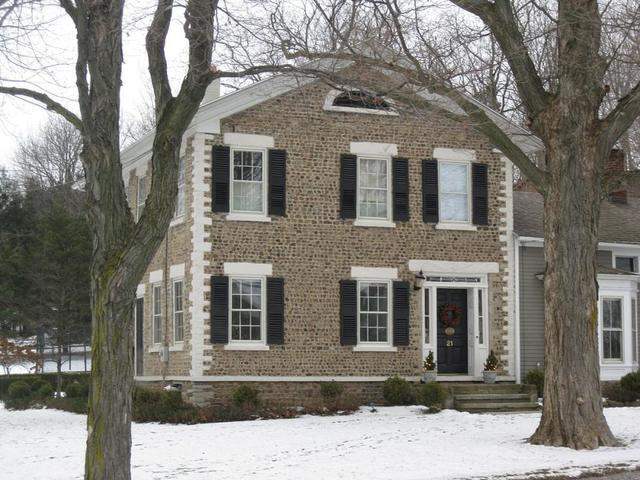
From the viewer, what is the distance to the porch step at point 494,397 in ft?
70.3

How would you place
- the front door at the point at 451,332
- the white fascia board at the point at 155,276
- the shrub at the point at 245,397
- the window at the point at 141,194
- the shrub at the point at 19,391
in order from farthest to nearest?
the shrub at the point at 19,391 < the window at the point at 141,194 < the white fascia board at the point at 155,276 < the front door at the point at 451,332 < the shrub at the point at 245,397

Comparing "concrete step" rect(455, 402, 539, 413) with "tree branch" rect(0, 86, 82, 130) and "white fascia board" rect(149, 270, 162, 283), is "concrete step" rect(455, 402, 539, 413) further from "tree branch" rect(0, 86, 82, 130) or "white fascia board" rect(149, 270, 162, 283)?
"tree branch" rect(0, 86, 82, 130)

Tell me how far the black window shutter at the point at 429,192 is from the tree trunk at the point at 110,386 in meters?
13.8

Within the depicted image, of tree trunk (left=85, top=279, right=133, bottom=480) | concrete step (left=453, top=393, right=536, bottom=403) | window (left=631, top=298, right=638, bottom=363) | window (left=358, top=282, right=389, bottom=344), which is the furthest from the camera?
window (left=631, top=298, right=638, bottom=363)

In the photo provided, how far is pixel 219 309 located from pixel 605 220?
12016 millimetres

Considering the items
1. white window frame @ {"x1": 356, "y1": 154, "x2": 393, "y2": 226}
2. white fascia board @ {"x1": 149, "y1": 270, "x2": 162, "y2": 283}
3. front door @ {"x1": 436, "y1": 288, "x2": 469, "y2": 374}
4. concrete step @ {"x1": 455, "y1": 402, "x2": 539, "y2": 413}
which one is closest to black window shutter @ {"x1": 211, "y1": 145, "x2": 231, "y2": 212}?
white window frame @ {"x1": 356, "y1": 154, "x2": 393, "y2": 226}

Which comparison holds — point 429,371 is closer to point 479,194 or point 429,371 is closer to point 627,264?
point 479,194

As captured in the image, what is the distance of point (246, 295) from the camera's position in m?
21.5

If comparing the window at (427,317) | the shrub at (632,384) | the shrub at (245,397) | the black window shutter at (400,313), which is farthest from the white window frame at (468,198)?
the shrub at (245,397)

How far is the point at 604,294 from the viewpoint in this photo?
957 inches

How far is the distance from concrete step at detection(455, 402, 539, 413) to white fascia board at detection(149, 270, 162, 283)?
7.69 m

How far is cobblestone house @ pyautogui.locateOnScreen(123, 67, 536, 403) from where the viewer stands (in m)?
21.2

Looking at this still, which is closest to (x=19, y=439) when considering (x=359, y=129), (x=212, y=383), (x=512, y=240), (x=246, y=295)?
(x=212, y=383)

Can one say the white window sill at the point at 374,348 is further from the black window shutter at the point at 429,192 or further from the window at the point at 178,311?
the window at the point at 178,311
